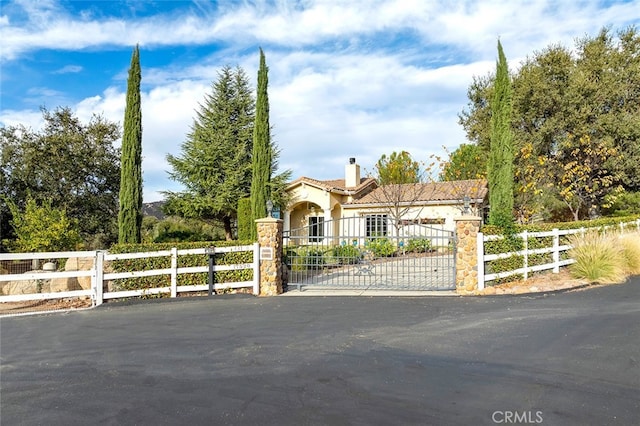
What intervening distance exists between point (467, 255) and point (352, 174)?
57.1 ft

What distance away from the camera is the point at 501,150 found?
37.4 feet

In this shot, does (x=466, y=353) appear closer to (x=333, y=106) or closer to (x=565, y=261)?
(x=565, y=261)

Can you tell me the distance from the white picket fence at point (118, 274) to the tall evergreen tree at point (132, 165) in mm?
1619

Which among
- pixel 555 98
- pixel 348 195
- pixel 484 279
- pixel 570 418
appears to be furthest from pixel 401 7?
pixel 348 195

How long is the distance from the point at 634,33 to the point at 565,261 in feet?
51.8

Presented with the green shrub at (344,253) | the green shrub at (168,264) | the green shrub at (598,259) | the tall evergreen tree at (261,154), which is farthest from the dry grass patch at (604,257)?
the tall evergreen tree at (261,154)

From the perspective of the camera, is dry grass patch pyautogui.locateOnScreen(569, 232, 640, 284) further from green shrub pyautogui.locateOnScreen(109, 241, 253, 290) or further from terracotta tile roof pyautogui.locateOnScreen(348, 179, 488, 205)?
terracotta tile roof pyautogui.locateOnScreen(348, 179, 488, 205)

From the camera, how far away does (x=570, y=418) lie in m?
3.33

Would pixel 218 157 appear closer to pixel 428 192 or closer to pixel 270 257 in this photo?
pixel 428 192

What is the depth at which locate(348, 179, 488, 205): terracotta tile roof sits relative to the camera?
23172 millimetres
